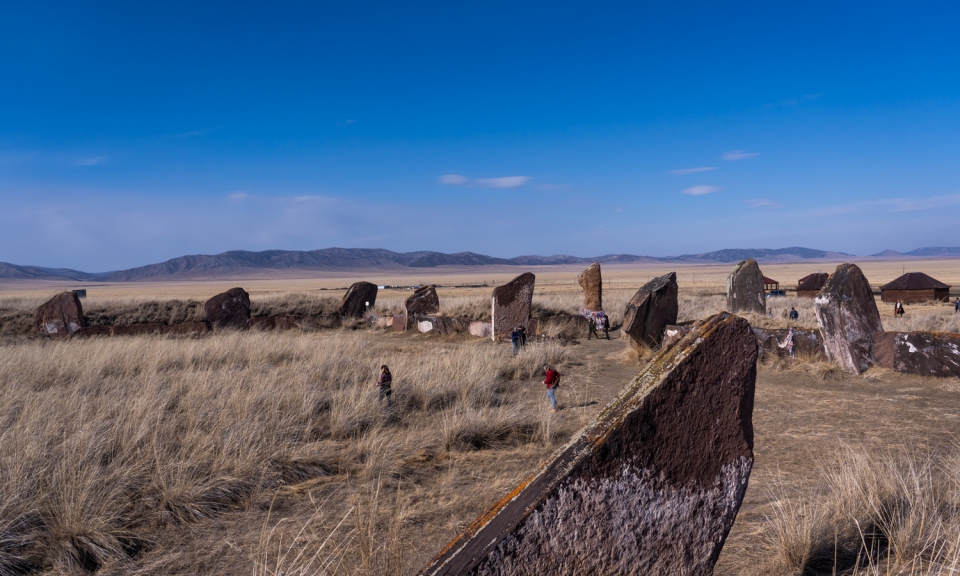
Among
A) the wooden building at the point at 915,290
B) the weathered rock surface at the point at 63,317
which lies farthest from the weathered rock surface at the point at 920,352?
the wooden building at the point at 915,290

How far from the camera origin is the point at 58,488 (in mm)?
3912

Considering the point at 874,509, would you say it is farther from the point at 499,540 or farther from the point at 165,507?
the point at 165,507

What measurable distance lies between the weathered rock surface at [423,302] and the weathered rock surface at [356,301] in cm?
184

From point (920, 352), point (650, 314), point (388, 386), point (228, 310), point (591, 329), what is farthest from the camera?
point (228, 310)

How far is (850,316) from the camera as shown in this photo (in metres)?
8.41

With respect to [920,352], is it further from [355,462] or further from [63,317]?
[63,317]

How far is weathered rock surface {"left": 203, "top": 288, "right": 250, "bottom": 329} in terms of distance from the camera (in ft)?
54.7

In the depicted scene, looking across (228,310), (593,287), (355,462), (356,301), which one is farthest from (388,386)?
(356,301)

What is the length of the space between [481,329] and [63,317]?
422 inches

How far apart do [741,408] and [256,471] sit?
366 cm

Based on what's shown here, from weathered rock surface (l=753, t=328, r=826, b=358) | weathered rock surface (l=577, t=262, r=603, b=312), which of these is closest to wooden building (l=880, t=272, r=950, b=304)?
weathered rock surface (l=577, t=262, r=603, b=312)

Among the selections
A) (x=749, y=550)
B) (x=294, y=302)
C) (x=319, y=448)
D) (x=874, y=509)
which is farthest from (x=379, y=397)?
(x=294, y=302)

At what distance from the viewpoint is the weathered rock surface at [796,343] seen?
29.9 ft

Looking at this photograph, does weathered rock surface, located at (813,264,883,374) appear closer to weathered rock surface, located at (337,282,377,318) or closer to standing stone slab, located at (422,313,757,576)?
standing stone slab, located at (422,313,757,576)
